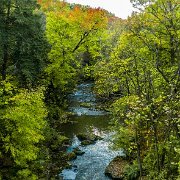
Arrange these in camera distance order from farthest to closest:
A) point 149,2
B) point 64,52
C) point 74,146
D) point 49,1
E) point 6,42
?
1. point 49,1
2. point 64,52
3. point 74,146
4. point 6,42
5. point 149,2

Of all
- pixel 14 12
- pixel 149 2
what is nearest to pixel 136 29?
pixel 149 2

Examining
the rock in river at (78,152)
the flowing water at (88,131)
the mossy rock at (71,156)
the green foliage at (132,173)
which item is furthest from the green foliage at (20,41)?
the green foliage at (132,173)

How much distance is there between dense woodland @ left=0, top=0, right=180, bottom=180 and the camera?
16328 mm

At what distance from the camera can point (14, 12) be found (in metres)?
25.9

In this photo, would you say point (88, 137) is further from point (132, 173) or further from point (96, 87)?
point (132, 173)

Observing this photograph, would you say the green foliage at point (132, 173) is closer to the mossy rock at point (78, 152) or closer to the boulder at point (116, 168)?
the boulder at point (116, 168)

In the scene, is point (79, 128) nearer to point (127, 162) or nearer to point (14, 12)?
point (127, 162)

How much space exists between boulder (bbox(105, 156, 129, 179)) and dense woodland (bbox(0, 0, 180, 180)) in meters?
0.77

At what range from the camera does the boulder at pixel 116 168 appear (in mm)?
24622

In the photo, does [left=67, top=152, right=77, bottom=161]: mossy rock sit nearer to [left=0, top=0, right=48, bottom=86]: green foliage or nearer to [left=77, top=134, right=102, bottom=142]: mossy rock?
[left=77, top=134, right=102, bottom=142]: mossy rock

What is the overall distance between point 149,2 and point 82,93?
95.8 feet

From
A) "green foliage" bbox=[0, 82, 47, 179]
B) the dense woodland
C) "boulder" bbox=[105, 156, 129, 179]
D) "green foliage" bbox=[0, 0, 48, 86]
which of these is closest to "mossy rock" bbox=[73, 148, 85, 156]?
the dense woodland

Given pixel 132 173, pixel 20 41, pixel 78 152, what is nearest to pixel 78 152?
pixel 78 152

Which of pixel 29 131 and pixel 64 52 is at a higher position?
pixel 64 52
